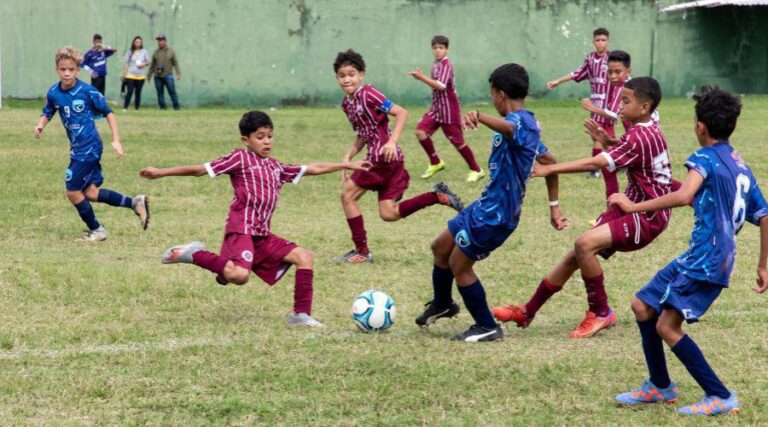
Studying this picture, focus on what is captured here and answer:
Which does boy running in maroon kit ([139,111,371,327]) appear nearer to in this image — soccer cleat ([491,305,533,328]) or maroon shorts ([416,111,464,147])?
soccer cleat ([491,305,533,328])

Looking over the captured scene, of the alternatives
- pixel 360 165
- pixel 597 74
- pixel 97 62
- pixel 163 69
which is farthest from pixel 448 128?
pixel 163 69

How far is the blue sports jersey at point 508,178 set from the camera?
22.0ft

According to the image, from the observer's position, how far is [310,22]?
3119 cm

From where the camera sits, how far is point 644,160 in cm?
696

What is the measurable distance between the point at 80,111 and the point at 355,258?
300 centimetres

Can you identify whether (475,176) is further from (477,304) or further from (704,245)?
(704,245)

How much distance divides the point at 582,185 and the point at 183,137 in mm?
8622

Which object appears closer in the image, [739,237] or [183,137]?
[739,237]

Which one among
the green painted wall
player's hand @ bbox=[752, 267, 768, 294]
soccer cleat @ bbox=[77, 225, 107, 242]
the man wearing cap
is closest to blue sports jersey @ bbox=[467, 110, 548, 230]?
player's hand @ bbox=[752, 267, 768, 294]

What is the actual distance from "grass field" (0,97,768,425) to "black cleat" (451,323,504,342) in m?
0.06

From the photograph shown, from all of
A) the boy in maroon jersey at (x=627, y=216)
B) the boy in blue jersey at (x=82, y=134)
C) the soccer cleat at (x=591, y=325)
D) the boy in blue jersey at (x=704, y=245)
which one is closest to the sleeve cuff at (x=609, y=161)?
the boy in maroon jersey at (x=627, y=216)

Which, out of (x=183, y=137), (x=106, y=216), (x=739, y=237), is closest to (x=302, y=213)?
(x=106, y=216)

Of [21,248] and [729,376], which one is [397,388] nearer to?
[729,376]

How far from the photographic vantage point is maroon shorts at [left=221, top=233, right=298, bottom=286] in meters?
7.30
